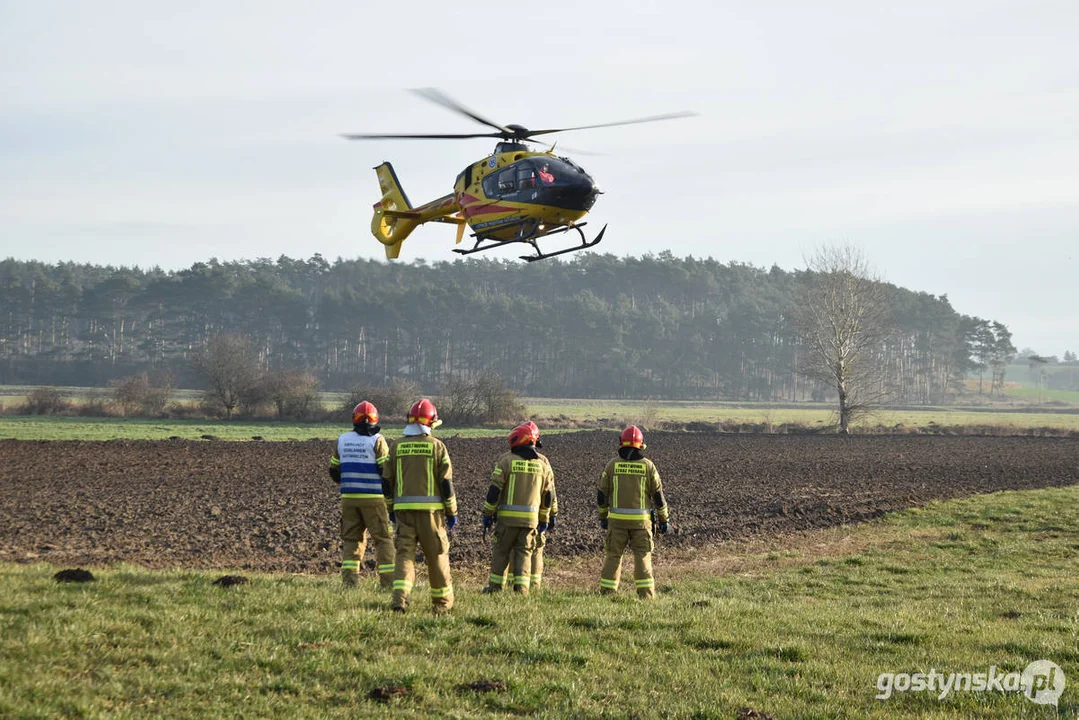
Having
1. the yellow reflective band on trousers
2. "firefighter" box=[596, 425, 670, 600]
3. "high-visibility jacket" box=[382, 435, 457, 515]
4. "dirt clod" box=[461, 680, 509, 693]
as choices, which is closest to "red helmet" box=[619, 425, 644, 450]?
"firefighter" box=[596, 425, 670, 600]

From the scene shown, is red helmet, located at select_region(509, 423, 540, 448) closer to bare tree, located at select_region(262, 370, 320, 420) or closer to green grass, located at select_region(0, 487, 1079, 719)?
green grass, located at select_region(0, 487, 1079, 719)

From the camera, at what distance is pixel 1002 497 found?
78.0 feet

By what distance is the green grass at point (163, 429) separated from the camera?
4100cm

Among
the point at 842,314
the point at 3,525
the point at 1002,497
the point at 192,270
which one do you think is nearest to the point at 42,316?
the point at 192,270

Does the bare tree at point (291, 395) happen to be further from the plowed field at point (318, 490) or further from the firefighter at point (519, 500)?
the firefighter at point (519, 500)

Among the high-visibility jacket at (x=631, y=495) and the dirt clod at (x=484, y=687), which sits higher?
the high-visibility jacket at (x=631, y=495)

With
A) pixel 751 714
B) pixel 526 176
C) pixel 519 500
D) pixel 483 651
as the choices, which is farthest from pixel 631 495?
pixel 526 176

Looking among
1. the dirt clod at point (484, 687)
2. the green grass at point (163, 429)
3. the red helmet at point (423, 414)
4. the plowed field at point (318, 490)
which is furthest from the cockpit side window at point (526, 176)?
the green grass at point (163, 429)

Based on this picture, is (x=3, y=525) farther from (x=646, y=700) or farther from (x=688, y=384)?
(x=688, y=384)

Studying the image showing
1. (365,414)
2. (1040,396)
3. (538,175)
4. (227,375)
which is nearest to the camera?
(365,414)

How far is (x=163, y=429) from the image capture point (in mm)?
45781

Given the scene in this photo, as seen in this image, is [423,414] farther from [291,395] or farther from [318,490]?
[291,395]

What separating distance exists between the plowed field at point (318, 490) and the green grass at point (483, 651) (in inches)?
177

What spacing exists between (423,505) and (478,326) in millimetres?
101157
